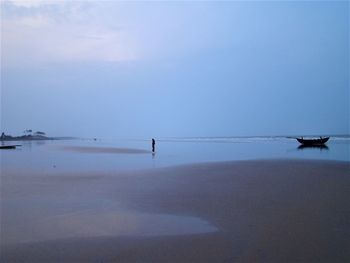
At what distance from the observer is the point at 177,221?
8.05 meters

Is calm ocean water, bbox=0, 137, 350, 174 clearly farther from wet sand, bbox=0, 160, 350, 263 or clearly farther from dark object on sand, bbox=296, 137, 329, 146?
dark object on sand, bbox=296, 137, 329, 146

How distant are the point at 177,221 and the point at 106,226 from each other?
5.55ft

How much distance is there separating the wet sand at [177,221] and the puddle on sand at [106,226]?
2 cm

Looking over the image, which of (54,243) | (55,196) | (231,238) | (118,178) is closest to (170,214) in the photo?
(231,238)

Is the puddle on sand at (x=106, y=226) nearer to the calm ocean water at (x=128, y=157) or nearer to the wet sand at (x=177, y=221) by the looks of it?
the wet sand at (x=177, y=221)

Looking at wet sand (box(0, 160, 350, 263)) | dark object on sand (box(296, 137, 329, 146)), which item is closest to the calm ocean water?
wet sand (box(0, 160, 350, 263))

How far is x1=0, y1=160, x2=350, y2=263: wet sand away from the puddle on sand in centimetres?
2

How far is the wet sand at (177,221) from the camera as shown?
→ 19.3 ft

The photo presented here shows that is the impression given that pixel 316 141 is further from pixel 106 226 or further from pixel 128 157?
pixel 106 226

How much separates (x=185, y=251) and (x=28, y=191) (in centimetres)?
848

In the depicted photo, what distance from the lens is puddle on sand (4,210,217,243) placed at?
6.96 meters

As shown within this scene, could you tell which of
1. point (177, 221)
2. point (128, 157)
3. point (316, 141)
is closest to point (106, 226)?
point (177, 221)

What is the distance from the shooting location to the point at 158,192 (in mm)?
11992

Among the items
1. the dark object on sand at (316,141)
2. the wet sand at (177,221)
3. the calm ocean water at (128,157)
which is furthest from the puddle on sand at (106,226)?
the dark object on sand at (316,141)
